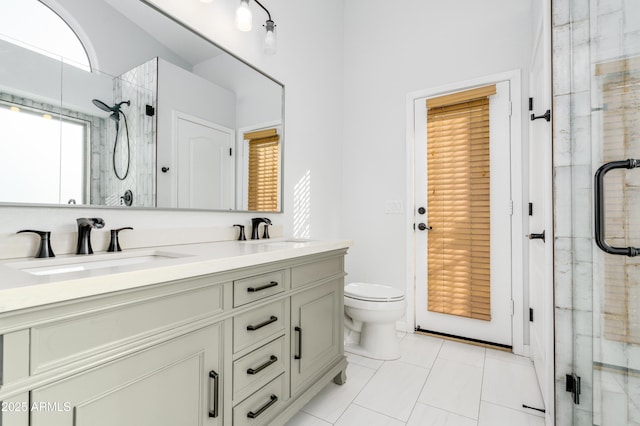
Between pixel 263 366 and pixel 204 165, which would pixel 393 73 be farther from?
pixel 263 366

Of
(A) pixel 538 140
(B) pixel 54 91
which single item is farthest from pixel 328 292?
(A) pixel 538 140

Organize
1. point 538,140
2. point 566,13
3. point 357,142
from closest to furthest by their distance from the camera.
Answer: point 566,13
point 538,140
point 357,142

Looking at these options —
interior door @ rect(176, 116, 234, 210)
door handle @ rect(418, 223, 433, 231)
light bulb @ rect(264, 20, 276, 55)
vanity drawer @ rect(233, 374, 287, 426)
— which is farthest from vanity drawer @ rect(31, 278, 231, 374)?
door handle @ rect(418, 223, 433, 231)

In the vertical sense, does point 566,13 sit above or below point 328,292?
above

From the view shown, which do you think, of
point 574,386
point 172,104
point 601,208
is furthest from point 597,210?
point 172,104

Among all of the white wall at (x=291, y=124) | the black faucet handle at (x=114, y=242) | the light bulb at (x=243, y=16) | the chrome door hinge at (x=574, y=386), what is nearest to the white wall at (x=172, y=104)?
the white wall at (x=291, y=124)

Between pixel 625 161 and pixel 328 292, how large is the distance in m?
1.34

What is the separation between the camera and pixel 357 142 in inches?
118

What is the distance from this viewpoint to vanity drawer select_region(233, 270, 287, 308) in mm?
1122

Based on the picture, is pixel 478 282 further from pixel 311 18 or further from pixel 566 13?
pixel 311 18

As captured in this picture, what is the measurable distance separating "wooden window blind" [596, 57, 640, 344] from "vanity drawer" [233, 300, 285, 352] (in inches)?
50.5

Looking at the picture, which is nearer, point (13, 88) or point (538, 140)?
point (13, 88)

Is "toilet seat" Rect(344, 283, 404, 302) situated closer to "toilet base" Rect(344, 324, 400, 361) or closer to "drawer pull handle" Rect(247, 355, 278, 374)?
"toilet base" Rect(344, 324, 400, 361)

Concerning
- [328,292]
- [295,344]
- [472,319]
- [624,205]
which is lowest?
[472,319]
